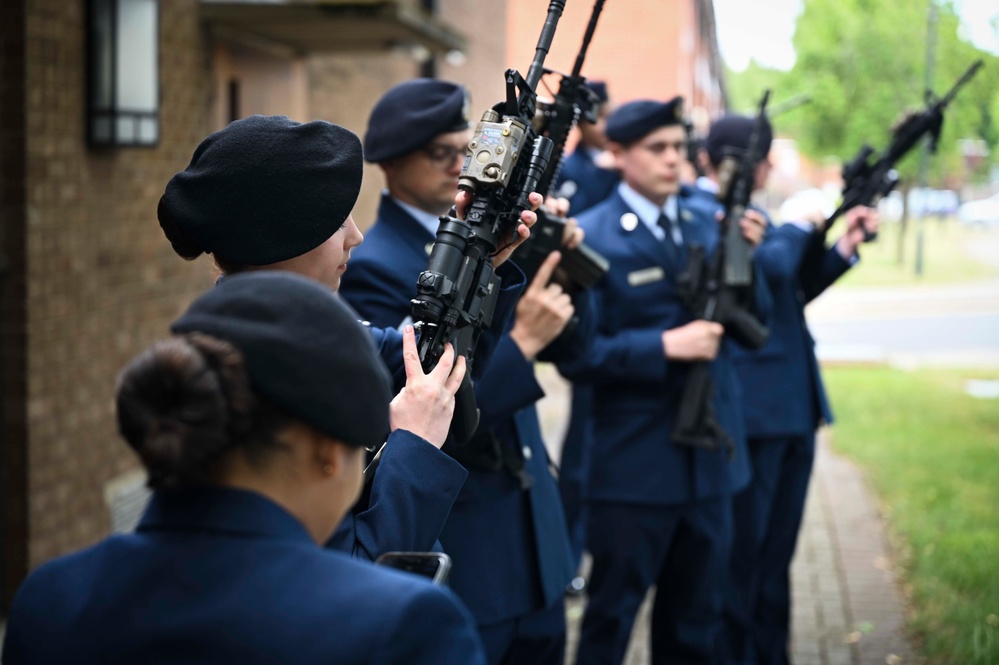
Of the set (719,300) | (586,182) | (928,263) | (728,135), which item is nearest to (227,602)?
(719,300)

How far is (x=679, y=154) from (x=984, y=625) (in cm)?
246

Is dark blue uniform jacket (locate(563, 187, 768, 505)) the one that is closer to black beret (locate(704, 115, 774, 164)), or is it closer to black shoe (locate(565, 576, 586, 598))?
black shoe (locate(565, 576, 586, 598))

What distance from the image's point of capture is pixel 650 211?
15.8ft

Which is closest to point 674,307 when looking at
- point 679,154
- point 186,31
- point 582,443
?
point 679,154

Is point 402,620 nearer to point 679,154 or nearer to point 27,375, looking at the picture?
point 679,154

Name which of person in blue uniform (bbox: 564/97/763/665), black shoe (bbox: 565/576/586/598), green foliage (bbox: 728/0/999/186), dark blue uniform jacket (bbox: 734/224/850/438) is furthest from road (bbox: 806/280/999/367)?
person in blue uniform (bbox: 564/97/763/665)

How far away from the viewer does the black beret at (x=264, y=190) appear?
2.25 meters

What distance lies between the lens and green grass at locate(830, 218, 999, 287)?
1096 inches

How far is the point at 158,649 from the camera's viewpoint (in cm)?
142

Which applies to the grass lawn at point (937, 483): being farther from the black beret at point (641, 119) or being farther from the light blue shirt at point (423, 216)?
the light blue shirt at point (423, 216)

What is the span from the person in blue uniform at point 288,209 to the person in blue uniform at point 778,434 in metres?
3.15

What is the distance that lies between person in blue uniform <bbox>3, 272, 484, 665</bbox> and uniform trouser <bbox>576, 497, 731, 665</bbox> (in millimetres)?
3016

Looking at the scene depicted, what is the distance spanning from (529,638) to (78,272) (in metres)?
3.22

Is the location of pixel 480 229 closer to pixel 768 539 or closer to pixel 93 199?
pixel 768 539
